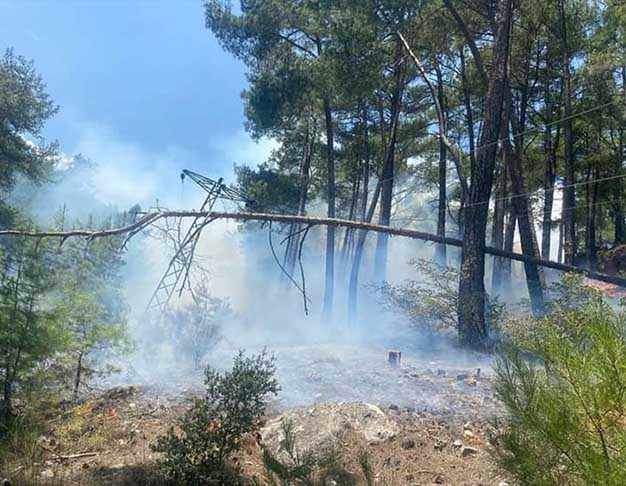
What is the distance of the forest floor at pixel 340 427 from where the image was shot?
3633 mm

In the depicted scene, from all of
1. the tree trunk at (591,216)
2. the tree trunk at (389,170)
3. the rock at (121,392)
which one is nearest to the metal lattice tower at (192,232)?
the rock at (121,392)

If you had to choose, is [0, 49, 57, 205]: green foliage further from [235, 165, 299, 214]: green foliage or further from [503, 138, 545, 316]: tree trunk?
[503, 138, 545, 316]: tree trunk

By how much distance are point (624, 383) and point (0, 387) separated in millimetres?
4858

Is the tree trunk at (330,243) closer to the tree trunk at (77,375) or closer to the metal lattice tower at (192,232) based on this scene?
the metal lattice tower at (192,232)

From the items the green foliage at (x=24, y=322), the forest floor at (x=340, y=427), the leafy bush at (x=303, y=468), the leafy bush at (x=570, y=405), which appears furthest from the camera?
the green foliage at (x=24, y=322)

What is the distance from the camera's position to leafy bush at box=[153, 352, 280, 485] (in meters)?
3.39

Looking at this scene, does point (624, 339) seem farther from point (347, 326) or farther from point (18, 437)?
point (347, 326)

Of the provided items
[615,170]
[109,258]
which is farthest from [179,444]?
[615,170]

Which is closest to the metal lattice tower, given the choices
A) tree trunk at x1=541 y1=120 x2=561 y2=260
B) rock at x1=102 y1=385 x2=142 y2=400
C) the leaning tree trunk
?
rock at x1=102 y1=385 x2=142 y2=400

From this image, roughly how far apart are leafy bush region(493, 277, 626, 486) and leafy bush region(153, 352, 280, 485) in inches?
87.5

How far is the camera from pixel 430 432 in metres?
4.27

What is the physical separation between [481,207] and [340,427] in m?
5.22

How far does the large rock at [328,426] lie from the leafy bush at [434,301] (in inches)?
174

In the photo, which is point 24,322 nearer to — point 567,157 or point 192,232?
point 192,232
